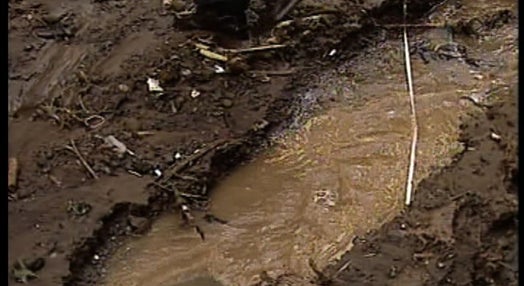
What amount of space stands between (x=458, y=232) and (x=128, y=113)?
221cm

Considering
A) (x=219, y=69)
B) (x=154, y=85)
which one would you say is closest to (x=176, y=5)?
(x=219, y=69)

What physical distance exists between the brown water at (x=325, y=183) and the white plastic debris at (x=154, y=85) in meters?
0.75

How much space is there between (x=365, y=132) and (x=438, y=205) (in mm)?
1189

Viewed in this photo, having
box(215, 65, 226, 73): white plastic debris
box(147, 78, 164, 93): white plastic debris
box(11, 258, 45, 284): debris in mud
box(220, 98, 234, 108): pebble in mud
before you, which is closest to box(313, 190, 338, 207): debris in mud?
box(220, 98, 234, 108): pebble in mud

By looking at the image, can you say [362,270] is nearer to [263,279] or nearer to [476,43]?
[263,279]

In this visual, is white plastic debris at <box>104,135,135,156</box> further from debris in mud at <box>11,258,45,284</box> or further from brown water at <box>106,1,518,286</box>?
debris in mud at <box>11,258,45,284</box>

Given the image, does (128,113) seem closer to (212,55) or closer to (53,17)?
(212,55)

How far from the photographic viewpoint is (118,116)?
5660mm

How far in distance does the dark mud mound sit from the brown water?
0.31 m

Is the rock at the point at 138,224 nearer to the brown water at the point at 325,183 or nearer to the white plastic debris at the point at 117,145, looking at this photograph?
the brown water at the point at 325,183

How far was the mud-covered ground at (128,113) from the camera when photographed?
16.3ft

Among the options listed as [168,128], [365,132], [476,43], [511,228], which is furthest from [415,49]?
[511,228]

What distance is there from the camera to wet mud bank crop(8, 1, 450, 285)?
5.04m

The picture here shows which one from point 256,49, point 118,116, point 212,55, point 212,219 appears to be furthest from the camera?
point 256,49
